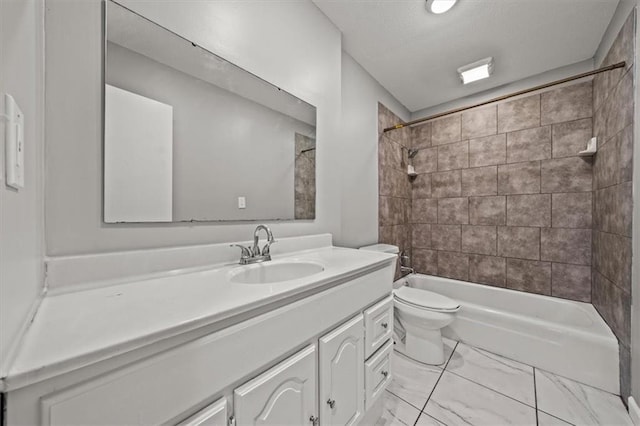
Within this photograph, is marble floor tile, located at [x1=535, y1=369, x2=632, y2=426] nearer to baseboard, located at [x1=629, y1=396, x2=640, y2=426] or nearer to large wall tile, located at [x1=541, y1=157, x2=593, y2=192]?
baseboard, located at [x1=629, y1=396, x2=640, y2=426]

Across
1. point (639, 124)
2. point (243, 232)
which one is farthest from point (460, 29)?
point (243, 232)

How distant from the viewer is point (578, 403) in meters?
1.40

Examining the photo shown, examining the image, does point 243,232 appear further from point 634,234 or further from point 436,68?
point 436,68

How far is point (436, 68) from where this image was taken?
2.20 meters

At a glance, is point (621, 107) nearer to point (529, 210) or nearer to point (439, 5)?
point (529, 210)

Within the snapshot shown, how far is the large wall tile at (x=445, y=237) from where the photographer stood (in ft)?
8.90

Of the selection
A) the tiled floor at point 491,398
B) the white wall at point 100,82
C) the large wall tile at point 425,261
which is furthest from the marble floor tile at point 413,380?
the large wall tile at point 425,261

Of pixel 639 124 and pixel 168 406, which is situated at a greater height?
pixel 639 124

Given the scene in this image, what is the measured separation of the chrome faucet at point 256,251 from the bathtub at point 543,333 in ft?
5.34

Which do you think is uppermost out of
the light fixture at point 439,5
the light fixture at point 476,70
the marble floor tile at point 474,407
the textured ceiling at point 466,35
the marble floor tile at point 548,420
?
the textured ceiling at point 466,35

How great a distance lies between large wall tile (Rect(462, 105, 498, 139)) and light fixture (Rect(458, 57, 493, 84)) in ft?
1.62

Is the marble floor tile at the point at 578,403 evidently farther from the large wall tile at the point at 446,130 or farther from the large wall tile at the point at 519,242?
the large wall tile at the point at 446,130

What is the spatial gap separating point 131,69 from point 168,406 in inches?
43.2

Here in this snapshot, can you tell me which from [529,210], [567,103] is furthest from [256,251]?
[567,103]
